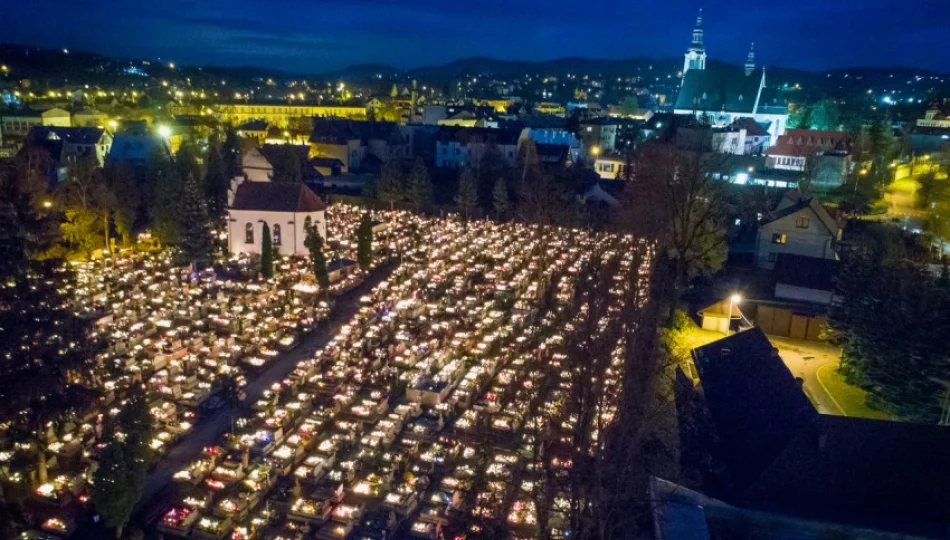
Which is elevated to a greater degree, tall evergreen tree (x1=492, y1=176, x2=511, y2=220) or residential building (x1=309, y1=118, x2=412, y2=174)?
residential building (x1=309, y1=118, x2=412, y2=174)

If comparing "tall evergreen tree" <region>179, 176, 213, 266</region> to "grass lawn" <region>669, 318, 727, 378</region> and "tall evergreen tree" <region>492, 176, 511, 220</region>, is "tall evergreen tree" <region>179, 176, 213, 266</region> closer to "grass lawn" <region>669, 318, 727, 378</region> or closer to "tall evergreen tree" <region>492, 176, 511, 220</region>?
"tall evergreen tree" <region>492, 176, 511, 220</region>

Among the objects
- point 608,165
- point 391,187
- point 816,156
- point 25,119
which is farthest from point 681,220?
point 25,119

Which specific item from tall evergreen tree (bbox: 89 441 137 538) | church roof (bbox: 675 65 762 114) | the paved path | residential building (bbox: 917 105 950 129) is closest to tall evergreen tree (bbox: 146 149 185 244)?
tall evergreen tree (bbox: 89 441 137 538)

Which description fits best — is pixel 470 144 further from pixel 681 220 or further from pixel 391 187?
pixel 681 220

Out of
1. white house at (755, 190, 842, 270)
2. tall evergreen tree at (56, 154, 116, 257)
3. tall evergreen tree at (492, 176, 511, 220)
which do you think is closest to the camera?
white house at (755, 190, 842, 270)

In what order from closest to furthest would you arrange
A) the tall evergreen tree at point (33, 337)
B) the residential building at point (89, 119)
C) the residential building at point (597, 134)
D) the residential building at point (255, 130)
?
the tall evergreen tree at point (33, 337) → the residential building at point (597, 134) → the residential building at point (89, 119) → the residential building at point (255, 130)

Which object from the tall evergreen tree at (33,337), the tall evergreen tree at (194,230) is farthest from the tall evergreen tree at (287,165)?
the tall evergreen tree at (33,337)

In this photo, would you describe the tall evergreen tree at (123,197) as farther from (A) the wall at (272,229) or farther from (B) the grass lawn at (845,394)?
(B) the grass lawn at (845,394)
